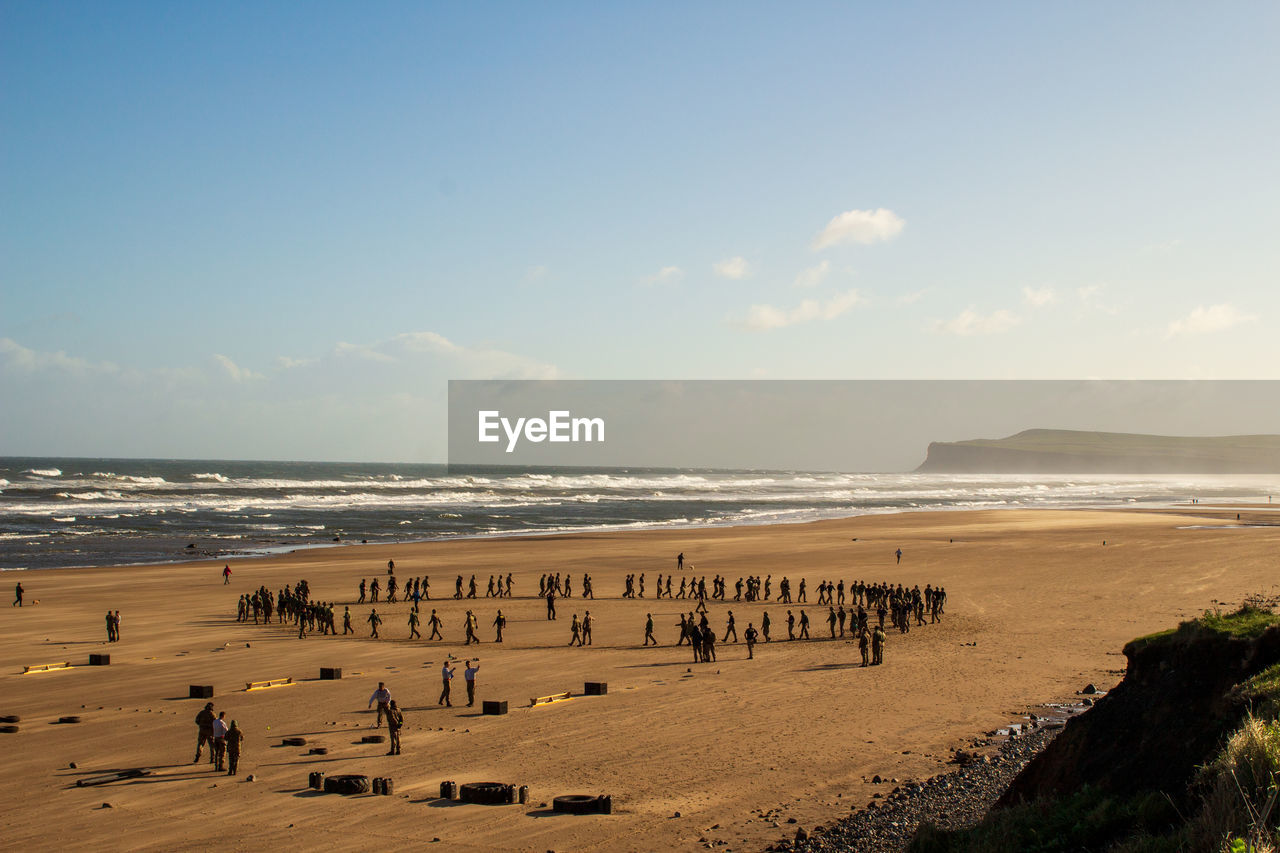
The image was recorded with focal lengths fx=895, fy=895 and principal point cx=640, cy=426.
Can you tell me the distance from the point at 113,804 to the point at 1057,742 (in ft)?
44.4

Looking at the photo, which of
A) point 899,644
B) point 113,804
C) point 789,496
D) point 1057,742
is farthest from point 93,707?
point 789,496

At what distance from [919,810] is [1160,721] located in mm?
3750

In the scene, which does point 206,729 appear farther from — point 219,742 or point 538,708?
point 538,708

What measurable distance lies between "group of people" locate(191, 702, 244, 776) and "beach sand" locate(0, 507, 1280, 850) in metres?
0.33

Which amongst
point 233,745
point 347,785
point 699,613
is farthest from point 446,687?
point 699,613

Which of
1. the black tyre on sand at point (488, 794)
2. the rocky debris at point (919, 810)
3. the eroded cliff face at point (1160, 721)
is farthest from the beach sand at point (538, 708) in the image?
the eroded cliff face at point (1160, 721)

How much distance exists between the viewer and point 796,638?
28.8 m

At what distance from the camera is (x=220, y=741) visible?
15.2 meters

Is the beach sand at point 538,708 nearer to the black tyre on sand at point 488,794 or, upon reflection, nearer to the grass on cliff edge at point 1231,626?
the black tyre on sand at point 488,794

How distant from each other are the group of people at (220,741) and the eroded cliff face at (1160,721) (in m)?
11.8

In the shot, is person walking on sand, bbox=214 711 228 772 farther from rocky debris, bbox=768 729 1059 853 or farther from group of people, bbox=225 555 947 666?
group of people, bbox=225 555 947 666

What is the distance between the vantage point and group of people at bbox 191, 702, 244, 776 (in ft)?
48.7

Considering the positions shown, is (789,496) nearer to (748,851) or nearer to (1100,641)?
(1100,641)

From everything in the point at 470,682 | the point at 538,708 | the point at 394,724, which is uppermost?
the point at 394,724
